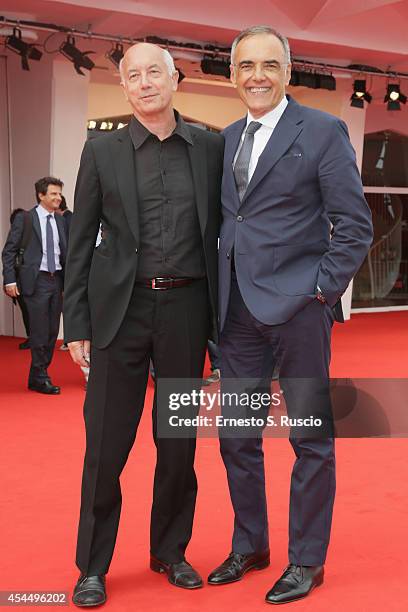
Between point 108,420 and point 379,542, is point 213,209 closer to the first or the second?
point 108,420

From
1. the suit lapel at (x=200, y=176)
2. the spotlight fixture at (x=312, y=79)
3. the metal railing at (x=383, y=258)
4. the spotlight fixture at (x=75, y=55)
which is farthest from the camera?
the metal railing at (x=383, y=258)

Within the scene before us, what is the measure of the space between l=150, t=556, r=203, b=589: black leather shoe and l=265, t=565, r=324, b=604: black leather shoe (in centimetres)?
27

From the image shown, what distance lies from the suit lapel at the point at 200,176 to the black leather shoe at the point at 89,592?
4.09 ft

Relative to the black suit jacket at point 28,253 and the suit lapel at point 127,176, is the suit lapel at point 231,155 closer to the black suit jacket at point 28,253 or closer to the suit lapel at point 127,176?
the suit lapel at point 127,176

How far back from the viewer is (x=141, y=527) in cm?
364

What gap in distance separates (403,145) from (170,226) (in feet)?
39.4

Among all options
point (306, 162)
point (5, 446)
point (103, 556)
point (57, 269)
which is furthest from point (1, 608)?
point (57, 269)

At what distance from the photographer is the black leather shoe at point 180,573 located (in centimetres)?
301

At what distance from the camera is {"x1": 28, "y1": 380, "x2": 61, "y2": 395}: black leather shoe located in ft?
22.5

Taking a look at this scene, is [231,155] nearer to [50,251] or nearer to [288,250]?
[288,250]

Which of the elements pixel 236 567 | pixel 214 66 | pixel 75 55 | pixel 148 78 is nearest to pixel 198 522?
pixel 236 567

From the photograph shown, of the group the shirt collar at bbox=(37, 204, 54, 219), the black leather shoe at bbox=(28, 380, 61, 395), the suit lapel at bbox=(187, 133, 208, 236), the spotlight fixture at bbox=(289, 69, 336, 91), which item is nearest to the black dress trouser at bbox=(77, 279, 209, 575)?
the suit lapel at bbox=(187, 133, 208, 236)

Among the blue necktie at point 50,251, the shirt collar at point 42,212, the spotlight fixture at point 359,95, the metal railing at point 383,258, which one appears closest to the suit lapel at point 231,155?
the blue necktie at point 50,251

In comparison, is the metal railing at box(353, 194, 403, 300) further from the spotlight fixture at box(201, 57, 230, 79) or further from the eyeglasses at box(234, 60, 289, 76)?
the eyeglasses at box(234, 60, 289, 76)
